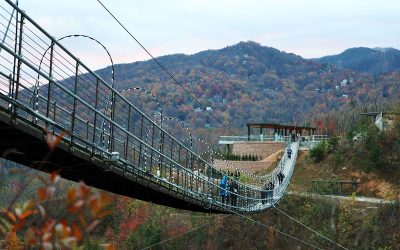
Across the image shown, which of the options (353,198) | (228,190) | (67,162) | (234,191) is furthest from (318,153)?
(67,162)

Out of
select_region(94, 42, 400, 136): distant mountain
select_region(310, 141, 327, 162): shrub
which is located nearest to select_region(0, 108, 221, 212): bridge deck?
select_region(310, 141, 327, 162): shrub

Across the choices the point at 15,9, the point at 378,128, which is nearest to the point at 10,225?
the point at 15,9

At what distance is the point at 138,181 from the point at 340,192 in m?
19.3

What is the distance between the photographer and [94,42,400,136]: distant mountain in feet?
370

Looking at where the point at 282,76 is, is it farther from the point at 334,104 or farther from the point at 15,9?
the point at 15,9

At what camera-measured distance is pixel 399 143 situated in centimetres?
2644

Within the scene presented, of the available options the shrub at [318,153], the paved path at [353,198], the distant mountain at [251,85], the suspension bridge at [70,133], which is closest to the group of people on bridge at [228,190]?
the suspension bridge at [70,133]

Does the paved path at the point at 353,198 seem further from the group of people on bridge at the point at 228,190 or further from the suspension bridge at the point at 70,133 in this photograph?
the suspension bridge at the point at 70,133

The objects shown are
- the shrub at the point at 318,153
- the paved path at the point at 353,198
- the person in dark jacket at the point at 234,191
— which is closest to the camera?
the person in dark jacket at the point at 234,191

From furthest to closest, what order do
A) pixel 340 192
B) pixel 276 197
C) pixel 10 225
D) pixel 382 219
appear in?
pixel 340 192 < pixel 382 219 < pixel 276 197 < pixel 10 225

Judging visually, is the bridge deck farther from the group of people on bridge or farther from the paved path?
the paved path

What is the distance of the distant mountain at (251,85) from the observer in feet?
370

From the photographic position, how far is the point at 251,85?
155000mm

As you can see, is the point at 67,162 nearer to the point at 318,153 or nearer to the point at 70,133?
the point at 70,133
